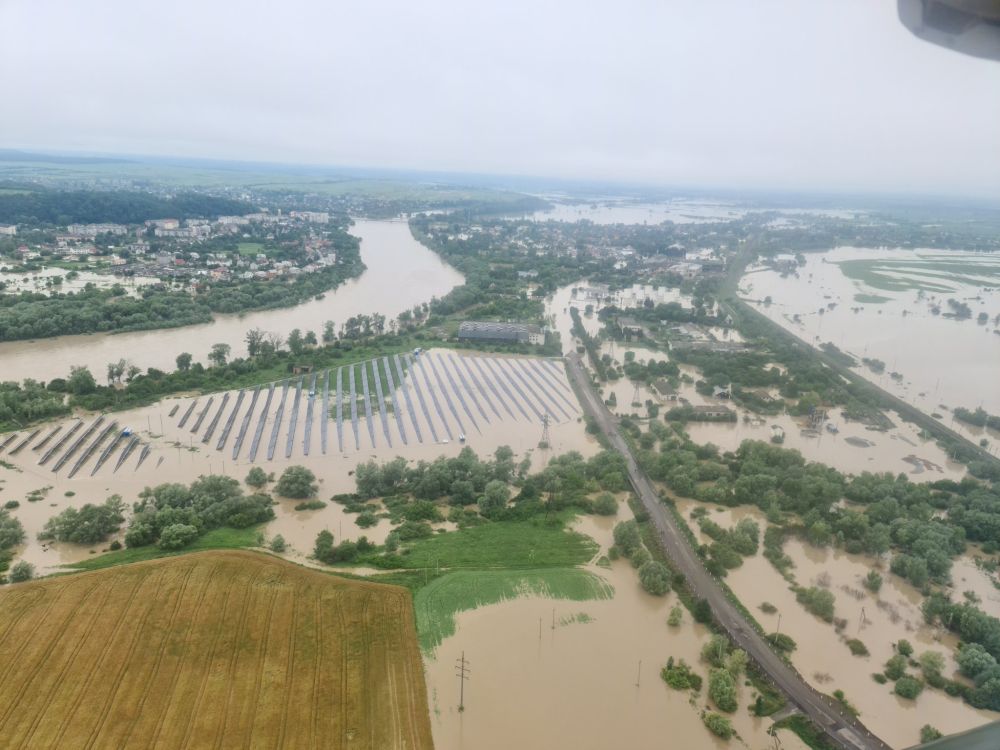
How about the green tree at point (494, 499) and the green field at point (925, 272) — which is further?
the green field at point (925, 272)

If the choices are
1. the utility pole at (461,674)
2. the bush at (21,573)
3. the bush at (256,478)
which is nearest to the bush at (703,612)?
the utility pole at (461,674)

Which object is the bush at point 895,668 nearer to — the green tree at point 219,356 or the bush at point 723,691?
the bush at point 723,691

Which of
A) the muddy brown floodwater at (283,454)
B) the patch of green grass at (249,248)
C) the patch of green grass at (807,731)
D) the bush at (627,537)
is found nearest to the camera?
the patch of green grass at (807,731)

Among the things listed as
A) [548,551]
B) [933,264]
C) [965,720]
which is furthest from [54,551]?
[933,264]

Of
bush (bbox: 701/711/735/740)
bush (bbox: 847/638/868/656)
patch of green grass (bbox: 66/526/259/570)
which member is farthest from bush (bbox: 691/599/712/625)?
patch of green grass (bbox: 66/526/259/570)

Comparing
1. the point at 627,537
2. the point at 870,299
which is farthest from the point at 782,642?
the point at 870,299

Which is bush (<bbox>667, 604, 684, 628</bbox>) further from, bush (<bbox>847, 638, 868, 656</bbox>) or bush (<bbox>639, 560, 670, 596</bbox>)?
bush (<bbox>847, 638, 868, 656</bbox>)

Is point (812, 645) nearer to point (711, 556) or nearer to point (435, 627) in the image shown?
point (711, 556)
